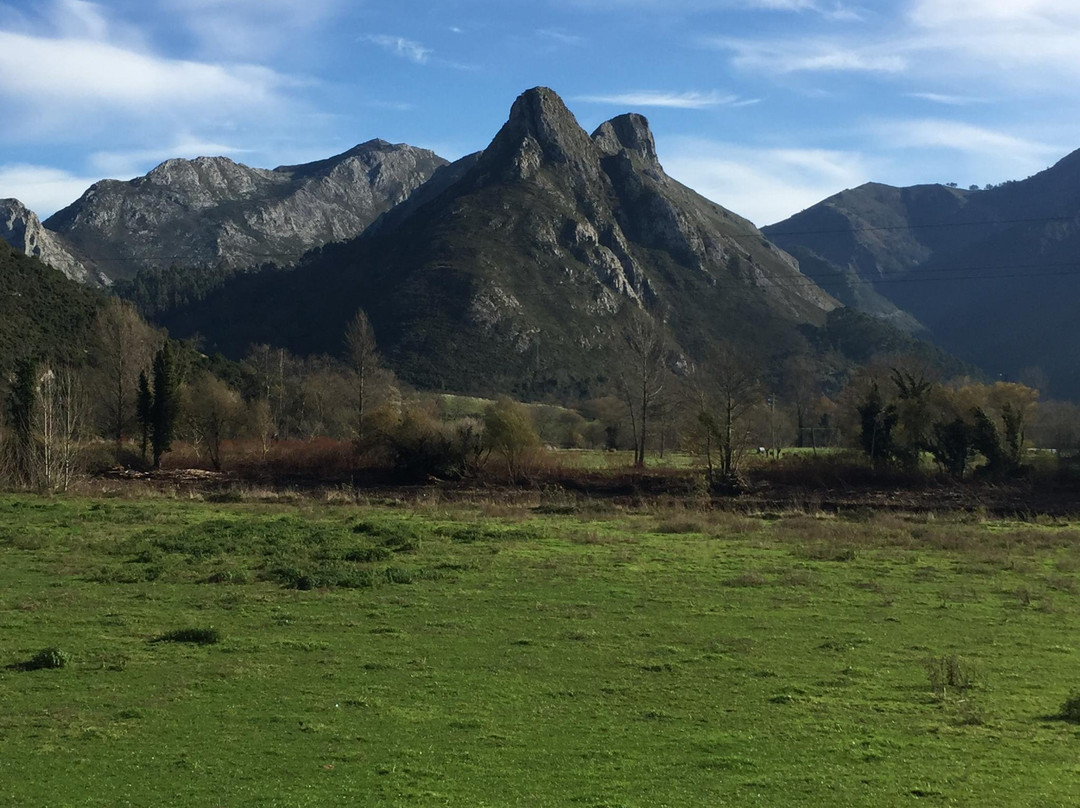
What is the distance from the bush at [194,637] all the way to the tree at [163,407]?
48.1 metres

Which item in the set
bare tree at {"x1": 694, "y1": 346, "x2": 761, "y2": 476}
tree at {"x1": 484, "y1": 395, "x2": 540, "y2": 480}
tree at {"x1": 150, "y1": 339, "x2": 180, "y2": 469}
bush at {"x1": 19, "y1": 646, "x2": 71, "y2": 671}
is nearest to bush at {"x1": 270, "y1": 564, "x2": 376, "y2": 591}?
bush at {"x1": 19, "y1": 646, "x2": 71, "y2": 671}

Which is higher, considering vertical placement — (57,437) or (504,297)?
(504,297)

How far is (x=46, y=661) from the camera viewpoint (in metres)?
14.2

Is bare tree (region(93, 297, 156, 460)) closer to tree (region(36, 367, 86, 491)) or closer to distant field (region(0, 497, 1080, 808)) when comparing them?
tree (region(36, 367, 86, 491))

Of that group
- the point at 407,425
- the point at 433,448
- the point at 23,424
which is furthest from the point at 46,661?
the point at 407,425

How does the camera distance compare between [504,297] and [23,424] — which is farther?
[504,297]

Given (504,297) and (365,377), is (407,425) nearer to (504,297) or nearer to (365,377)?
(365,377)

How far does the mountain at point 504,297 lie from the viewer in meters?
148

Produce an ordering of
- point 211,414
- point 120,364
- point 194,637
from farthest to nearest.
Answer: point 120,364 < point 211,414 < point 194,637

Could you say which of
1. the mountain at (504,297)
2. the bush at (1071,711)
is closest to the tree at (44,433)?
the bush at (1071,711)

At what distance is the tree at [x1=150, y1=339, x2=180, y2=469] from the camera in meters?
61.1

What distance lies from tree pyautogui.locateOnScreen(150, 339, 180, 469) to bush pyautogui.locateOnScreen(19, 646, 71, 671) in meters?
49.4

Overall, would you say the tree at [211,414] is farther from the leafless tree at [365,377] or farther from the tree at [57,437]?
the tree at [57,437]

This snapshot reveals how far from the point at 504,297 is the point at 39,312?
7766 cm
